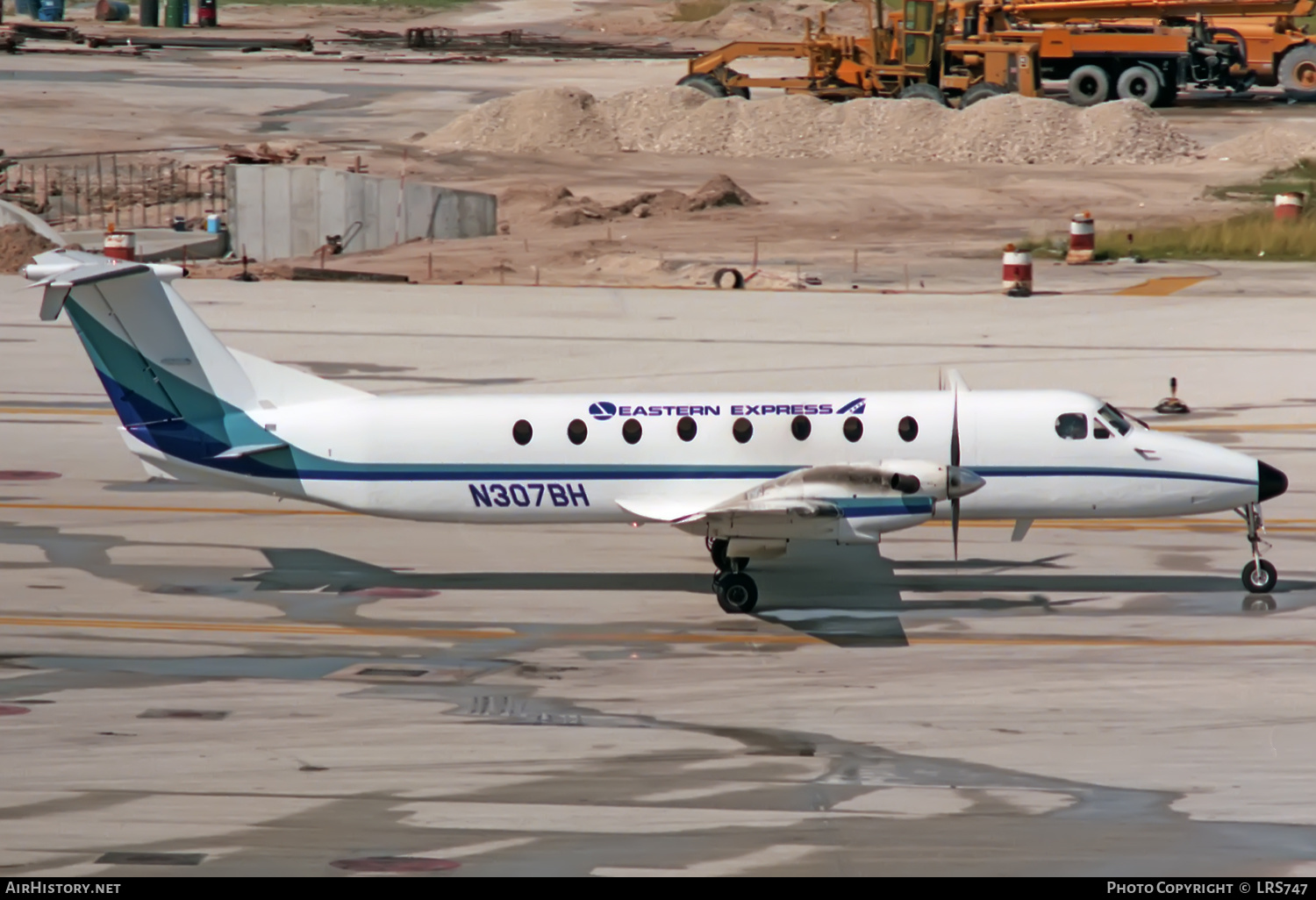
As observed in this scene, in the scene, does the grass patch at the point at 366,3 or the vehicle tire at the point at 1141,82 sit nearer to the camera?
the vehicle tire at the point at 1141,82

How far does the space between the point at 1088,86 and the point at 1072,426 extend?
52.6m

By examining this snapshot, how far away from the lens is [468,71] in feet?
303

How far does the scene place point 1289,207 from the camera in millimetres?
49156

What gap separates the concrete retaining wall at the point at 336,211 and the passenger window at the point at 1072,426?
32241 millimetres

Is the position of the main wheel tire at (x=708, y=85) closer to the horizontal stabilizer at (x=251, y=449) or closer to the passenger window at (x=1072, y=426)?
the passenger window at (x=1072, y=426)

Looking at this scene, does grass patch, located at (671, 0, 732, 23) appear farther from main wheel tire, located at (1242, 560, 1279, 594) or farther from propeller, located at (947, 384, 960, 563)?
main wheel tire, located at (1242, 560, 1279, 594)

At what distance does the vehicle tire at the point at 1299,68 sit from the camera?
74.0 meters

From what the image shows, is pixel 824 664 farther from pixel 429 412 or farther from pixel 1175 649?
pixel 429 412

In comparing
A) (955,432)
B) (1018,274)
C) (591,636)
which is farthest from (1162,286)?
(591,636)

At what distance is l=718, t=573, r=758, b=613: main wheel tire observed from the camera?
69.5 feet

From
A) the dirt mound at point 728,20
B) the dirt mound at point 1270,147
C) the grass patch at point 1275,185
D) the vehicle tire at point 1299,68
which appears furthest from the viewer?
the dirt mound at point 728,20

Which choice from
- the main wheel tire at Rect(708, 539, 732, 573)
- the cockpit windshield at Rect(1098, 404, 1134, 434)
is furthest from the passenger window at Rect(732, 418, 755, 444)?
the cockpit windshield at Rect(1098, 404, 1134, 434)

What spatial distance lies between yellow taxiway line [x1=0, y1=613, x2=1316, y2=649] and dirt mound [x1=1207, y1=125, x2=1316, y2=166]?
1729 inches

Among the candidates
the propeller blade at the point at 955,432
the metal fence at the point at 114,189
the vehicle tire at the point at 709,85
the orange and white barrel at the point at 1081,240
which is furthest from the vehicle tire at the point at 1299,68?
the propeller blade at the point at 955,432
